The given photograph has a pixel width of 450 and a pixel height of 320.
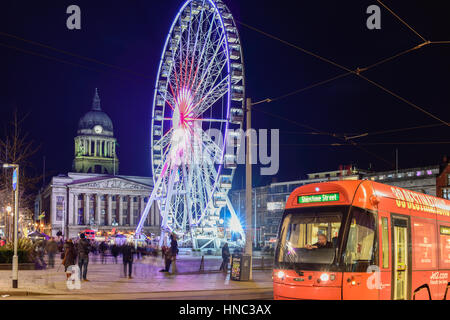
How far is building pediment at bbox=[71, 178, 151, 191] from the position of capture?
146 metres

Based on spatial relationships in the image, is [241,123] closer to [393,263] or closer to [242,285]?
[242,285]

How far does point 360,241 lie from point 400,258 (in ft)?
6.62

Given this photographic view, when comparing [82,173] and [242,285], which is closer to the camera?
[242,285]

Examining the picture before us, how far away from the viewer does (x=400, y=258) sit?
650 inches

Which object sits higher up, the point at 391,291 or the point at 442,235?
the point at 442,235

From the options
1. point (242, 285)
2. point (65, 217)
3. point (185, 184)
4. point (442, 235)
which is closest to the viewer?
point (442, 235)

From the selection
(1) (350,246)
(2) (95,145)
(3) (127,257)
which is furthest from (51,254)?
(2) (95,145)

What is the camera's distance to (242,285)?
2617 cm

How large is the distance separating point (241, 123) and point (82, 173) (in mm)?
115325

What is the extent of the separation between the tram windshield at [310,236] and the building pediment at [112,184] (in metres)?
135

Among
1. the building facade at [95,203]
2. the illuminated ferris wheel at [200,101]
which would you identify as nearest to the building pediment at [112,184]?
the building facade at [95,203]

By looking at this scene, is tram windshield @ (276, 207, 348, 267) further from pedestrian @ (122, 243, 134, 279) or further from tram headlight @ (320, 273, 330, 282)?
pedestrian @ (122, 243, 134, 279)

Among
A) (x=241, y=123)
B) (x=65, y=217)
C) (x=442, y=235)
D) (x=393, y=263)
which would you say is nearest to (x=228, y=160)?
Answer: (x=241, y=123)

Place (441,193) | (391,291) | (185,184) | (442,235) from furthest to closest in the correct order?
(441,193) < (185,184) < (442,235) < (391,291)
